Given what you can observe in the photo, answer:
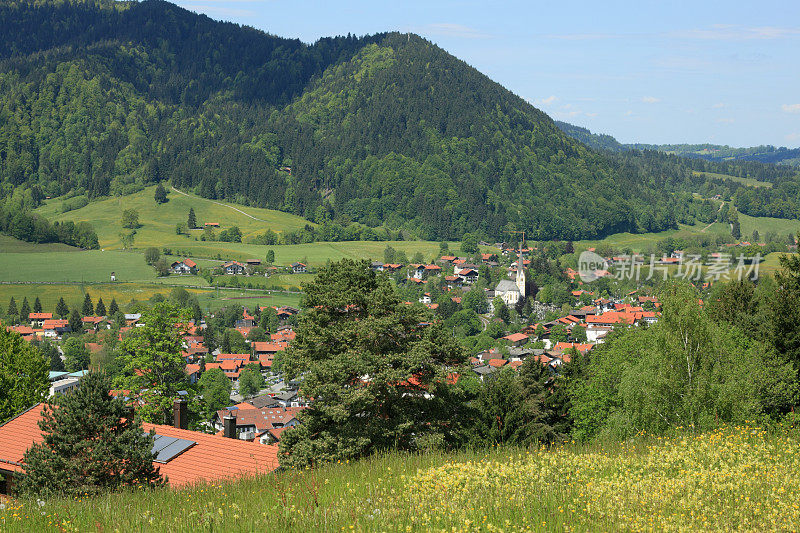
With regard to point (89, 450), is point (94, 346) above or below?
below

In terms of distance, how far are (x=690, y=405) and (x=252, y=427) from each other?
53409 mm

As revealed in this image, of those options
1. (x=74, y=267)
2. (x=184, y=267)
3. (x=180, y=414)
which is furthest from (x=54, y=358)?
(x=180, y=414)

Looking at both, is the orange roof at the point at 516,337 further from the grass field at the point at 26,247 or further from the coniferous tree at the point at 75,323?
the grass field at the point at 26,247

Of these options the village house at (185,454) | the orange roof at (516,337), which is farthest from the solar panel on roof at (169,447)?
the orange roof at (516,337)

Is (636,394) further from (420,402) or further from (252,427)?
(252,427)

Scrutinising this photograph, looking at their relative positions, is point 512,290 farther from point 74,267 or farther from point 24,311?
point 74,267

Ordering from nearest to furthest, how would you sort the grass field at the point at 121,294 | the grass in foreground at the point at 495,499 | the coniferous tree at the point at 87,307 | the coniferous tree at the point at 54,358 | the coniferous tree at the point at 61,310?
the grass in foreground at the point at 495,499
the coniferous tree at the point at 54,358
the coniferous tree at the point at 61,310
the coniferous tree at the point at 87,307
the grass field at the point at 121,294

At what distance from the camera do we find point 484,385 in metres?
25.8

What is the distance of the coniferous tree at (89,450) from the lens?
15.1 meters

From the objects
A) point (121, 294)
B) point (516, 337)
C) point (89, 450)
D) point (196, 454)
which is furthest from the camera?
point (121, 294)

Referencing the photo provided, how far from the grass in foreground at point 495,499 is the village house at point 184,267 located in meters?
158

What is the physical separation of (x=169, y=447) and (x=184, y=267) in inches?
5873

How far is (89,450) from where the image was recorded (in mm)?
15711

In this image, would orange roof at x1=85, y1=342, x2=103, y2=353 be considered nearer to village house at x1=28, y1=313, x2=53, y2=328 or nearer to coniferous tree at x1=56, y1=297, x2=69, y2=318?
village house at x1=28, y1=313, x2=53, y2=328
